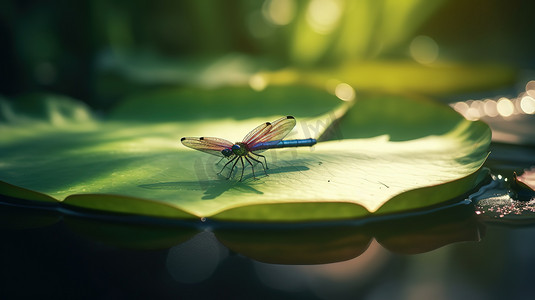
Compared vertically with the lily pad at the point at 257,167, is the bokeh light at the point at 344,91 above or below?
above

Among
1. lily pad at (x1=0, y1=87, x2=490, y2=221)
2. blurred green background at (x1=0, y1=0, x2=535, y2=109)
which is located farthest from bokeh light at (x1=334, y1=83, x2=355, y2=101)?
blurred green background at (x1=0, y1=0, x2=535, y2=109)

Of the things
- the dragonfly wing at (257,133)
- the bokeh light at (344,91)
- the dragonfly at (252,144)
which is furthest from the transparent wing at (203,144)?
the bokeh light at (344,91)

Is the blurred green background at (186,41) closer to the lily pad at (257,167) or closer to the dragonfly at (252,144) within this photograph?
the lily pad at (257,167)

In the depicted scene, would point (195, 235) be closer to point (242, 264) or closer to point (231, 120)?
point (242, 264)

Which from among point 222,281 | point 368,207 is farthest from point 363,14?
point 222,281

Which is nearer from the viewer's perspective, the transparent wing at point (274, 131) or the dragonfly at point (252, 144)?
the dragonfly at point (252, 144)

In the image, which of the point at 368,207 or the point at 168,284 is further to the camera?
the point at 368,207

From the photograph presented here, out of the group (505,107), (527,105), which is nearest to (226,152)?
(505,107)
